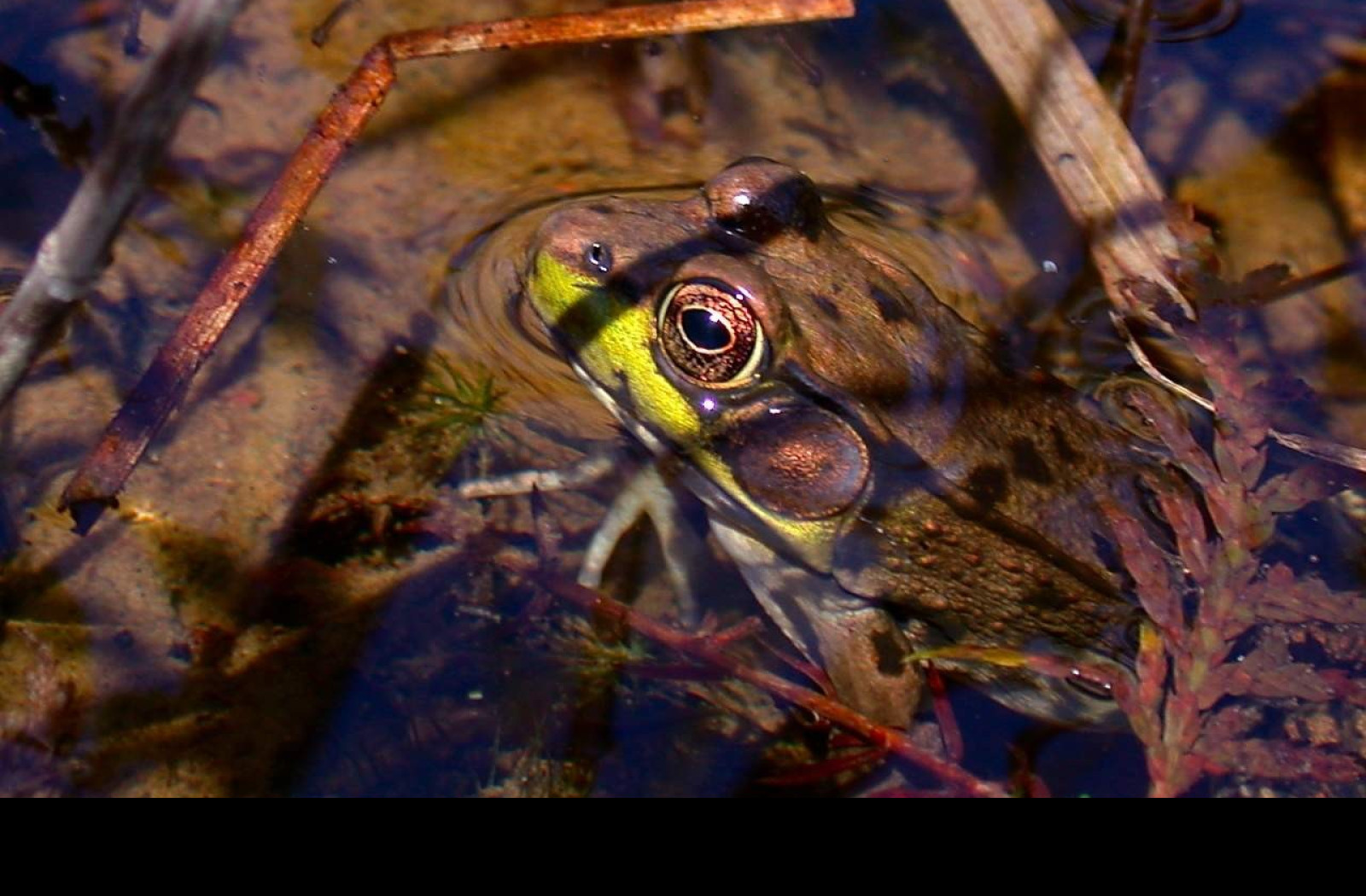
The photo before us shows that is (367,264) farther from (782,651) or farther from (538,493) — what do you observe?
(782,651)

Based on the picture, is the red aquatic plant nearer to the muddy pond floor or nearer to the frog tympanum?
the muddy pond floor

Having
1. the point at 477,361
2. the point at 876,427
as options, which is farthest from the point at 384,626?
the point at 876,427

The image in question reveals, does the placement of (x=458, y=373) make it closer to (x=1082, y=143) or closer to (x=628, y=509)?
(x=628, y=509)

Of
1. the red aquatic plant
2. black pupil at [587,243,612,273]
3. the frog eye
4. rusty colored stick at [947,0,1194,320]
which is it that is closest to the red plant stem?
the red aquatic plant

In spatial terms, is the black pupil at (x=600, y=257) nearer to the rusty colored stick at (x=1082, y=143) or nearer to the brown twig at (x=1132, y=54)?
the rusty colored stick at (x=1082, y=143)

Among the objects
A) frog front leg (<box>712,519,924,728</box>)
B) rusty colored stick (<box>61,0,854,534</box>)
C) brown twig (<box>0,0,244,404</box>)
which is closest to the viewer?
brown twig (<box>0,0,244,404</box>)

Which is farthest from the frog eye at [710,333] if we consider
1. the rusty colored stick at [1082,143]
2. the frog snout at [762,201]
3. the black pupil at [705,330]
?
the rusty colored stick at [1082,143]

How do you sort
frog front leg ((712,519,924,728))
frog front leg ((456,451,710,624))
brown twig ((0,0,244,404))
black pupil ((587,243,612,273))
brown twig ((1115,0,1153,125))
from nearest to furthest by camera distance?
brown twig ((0,0,244,404)) → black pupil ((587,243,612,273)) → frog front leg ((712,519,924,728)) → frog front leg ((456,451,710,624)) → brown twig ((1115,0,1153,125))

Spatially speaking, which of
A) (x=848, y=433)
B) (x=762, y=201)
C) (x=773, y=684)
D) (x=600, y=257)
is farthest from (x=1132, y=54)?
(x=773, y=684)
